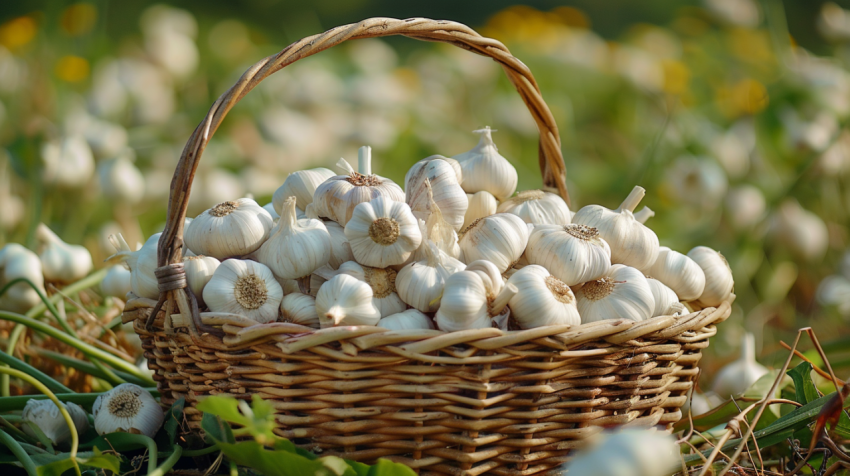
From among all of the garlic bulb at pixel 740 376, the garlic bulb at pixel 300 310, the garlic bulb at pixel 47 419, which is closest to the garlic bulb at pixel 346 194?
the garlic bulb at pixel 300 310

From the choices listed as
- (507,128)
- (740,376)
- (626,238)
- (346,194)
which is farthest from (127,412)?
(507,128)

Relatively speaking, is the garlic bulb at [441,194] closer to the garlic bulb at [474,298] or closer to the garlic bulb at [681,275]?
the garlic bulb at [474,298]

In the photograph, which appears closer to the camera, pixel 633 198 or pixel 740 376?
pixel 633 198

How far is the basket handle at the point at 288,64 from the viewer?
1.99ft

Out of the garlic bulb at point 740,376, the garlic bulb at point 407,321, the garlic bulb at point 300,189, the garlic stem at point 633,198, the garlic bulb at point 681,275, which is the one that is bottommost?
the garlic bulb at point 740,376

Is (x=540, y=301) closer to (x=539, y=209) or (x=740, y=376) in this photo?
(x=539, y=209)

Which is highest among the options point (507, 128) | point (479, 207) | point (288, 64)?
point (288, 64)

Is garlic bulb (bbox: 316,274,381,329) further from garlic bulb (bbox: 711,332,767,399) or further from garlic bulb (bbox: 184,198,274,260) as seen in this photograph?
garlic bulb (bbox: 711,332,767,399)

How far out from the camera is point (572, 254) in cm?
64

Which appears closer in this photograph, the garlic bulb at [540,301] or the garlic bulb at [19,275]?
the garlic bulb at [540,301]

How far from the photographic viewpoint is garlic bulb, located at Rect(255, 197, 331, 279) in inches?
24.9

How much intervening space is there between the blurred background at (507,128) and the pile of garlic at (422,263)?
38cm

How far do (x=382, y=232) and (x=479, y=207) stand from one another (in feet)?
0.61

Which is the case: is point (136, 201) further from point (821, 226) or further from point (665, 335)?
point (821, 226)
